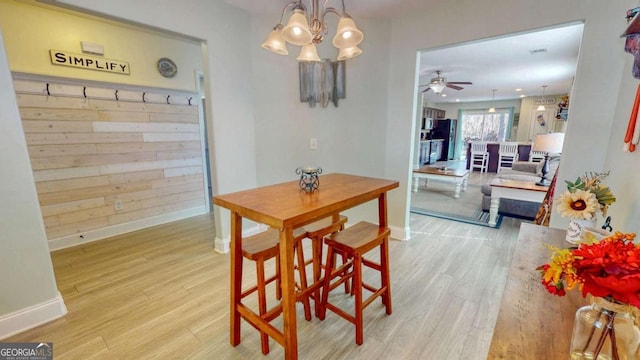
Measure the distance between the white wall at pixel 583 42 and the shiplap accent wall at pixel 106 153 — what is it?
324 cm

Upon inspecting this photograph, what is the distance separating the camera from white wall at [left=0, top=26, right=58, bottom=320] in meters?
1.64

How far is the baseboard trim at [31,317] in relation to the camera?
173cm

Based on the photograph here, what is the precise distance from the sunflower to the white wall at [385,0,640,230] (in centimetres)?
15

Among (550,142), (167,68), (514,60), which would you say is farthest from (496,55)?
(167,68)

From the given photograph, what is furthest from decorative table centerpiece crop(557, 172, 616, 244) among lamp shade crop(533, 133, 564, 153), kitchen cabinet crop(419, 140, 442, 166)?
kitchen cabinet crop(419, 140, 442, 166)

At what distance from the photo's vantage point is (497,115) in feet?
32.6

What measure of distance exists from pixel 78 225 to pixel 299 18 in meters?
3.41

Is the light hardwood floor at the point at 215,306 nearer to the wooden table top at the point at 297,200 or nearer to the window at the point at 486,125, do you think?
the wooden table top at the point at 297,200

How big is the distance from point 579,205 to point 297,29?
1.73 metres

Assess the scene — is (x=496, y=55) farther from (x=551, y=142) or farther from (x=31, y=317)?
(x=31, y=317)

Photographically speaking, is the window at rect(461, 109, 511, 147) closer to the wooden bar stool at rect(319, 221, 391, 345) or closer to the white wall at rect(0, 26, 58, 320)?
the wooden bar stool at rect(319, 221, 391, 345)

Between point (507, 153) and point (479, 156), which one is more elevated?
point (507, 153)

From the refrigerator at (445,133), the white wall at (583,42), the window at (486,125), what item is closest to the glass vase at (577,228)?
the white wall at (583,42)

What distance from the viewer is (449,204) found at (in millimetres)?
4641
